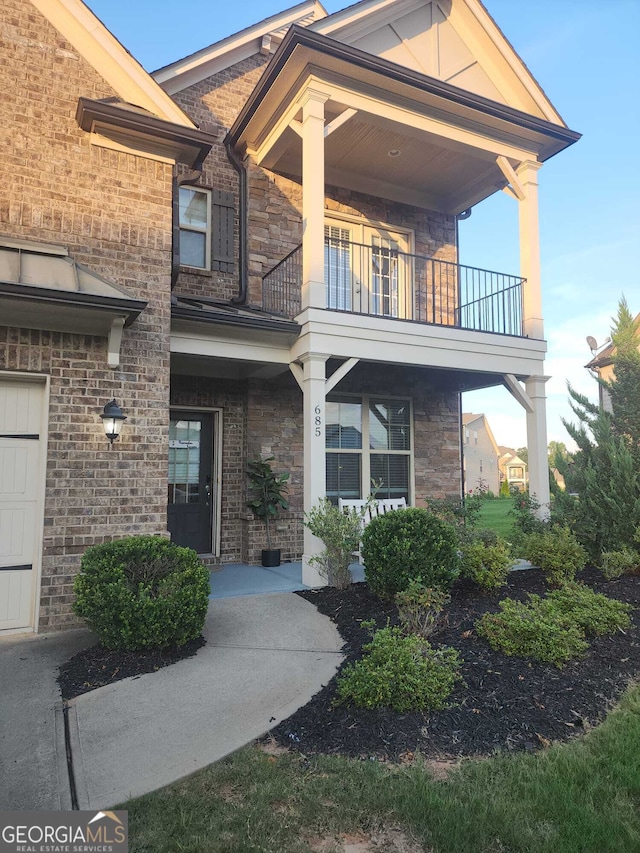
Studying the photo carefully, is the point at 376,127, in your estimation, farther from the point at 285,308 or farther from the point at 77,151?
the point at 77,151

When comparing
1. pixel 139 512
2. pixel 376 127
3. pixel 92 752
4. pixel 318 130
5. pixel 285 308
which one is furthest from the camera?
pixel 285 308

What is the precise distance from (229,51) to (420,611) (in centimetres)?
907

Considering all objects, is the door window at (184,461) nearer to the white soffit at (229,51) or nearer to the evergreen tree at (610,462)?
the white soffit at (229,51)

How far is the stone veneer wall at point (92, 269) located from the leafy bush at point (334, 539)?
1777 millimetres

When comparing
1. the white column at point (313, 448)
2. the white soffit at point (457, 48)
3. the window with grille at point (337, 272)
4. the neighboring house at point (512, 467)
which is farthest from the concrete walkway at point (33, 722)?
the neighboring house at point (512, 467)

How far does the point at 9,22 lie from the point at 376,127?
4730 millimetres

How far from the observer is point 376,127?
814 cm

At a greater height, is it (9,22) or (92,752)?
(9,22)

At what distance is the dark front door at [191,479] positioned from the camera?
832 cm

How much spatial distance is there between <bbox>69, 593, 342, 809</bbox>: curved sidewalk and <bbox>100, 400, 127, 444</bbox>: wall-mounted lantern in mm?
2075

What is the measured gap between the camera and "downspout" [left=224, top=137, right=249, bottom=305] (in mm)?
8570

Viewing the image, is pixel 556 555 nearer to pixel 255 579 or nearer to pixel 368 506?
pixel 368 506

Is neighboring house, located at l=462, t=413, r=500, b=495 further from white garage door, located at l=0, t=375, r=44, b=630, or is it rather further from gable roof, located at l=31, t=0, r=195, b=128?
white garage door, located at l=0, t=375, r=44, b=630

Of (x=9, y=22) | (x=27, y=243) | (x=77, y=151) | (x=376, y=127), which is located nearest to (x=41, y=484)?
(x=27, y=243)
